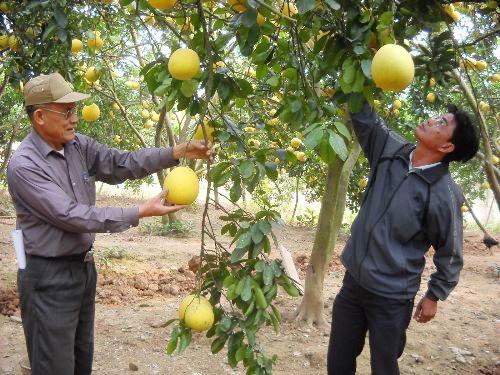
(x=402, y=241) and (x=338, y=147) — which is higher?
(x=338, y=147)

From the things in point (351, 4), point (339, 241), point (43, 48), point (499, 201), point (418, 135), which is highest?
point (43, 48)

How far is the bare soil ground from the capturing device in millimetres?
3385

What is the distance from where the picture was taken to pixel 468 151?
205 cm

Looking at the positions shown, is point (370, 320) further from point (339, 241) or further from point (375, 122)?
point (339, 241)

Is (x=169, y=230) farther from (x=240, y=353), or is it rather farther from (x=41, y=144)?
(x=240, y=353)

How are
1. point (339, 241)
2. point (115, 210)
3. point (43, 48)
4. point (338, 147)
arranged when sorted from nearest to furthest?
point (338, 147), point (115, 210), point (43, 48), point (339, 241)

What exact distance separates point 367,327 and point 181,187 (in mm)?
1177

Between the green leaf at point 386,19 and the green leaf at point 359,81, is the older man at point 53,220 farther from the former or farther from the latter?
the green leaf at point 386,19

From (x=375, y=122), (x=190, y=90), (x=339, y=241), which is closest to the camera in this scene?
(x=190, y=90)

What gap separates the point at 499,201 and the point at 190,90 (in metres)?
2.45

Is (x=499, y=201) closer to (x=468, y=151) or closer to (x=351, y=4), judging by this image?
(x=468, y=151)

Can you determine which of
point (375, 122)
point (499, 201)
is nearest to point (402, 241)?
point (375, 122)

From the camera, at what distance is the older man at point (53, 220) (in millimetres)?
1786

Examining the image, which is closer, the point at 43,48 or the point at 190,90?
the point at 190,90
